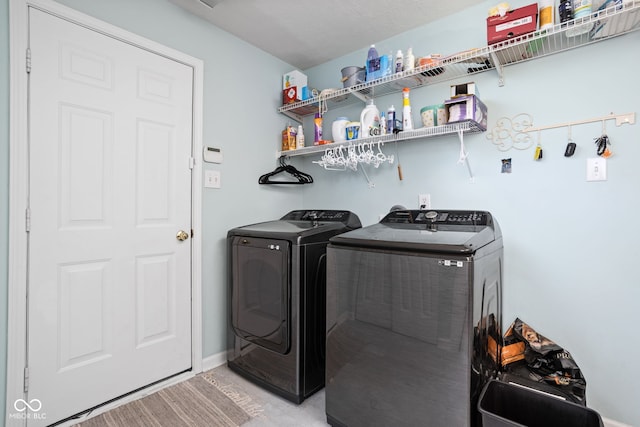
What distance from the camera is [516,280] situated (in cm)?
191

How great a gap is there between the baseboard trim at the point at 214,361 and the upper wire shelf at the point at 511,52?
211 centimetres

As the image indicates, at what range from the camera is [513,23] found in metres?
1.66

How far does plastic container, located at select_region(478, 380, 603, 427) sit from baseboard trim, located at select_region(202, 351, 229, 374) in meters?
1.79

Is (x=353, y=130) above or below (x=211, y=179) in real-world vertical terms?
above

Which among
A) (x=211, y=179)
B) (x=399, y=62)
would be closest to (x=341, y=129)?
(x=399, y=62)

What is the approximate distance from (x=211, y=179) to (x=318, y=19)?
1.37 m

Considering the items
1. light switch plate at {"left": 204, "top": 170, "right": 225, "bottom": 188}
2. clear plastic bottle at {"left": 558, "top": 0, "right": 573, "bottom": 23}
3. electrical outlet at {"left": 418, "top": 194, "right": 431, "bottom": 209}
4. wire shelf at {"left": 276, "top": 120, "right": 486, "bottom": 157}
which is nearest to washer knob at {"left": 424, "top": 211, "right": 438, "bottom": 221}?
electrical outlet at {"left": 418, "top": 194, "right": 431, "bottom": 209}

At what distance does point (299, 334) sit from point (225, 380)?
729 millimetres

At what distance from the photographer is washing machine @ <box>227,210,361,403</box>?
1.89m

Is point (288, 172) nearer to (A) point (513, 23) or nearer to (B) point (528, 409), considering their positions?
(A) point (513, 23)

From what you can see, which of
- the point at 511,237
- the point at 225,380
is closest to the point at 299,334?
the point at 225,380

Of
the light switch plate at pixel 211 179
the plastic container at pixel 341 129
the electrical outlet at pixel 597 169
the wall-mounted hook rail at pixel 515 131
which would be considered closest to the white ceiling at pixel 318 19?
the plastic container at pixel 341 129

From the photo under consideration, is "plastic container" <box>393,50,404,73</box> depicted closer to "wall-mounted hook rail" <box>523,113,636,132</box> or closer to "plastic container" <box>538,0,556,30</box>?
"plastic container" <box>538,0,556,30</box>

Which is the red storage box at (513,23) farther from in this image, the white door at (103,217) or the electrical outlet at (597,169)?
the white door at (103,217)
